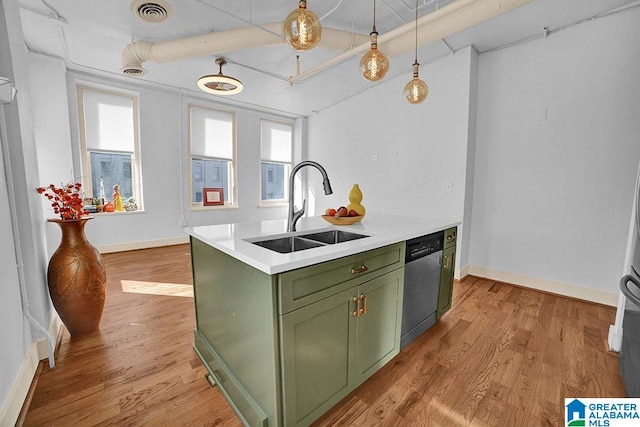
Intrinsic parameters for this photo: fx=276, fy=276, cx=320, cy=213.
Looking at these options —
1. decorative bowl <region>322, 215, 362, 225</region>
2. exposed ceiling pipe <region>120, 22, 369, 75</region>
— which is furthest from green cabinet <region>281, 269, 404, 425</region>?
exposed ceiling pipe <region>120, 22, 369, 75</region>

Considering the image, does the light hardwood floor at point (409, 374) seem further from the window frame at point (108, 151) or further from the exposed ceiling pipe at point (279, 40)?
the exposed ceiling pipe at point (279, 40)

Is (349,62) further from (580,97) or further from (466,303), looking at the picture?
(466,303)

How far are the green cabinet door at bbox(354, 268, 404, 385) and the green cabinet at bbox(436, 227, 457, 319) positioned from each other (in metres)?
0.70

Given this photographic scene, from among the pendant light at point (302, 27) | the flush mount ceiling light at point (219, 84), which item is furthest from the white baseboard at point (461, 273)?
the flush mount ceiling light at point (219, 84)

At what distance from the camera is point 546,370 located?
1.85 metres

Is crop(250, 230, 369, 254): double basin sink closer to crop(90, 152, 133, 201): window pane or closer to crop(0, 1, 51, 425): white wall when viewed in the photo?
crop(0, 1, 51, 425): white wall

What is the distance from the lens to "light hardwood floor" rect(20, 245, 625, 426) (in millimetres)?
1479

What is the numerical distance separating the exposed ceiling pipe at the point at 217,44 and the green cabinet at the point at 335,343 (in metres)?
2.70

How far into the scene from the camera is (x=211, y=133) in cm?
541

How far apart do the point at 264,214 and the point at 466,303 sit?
451 cm

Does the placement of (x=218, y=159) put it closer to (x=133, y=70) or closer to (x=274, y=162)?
(x=274, y=162)

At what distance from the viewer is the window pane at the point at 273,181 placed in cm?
633

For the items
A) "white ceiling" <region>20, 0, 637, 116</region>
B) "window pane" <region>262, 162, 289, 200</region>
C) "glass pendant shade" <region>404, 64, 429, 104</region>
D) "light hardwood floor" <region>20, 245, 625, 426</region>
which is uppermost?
"white ceiling" <region>20, 0, 637, 116</region>

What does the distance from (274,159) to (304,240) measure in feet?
16.1
